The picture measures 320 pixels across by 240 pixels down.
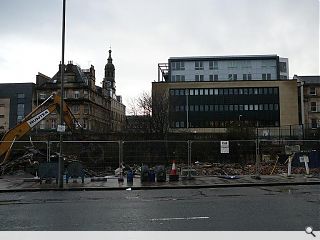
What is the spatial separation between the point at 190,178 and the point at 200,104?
65.5 meters

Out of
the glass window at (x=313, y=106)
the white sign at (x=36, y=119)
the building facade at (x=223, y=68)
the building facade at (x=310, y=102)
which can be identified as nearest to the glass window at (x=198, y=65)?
the building facade at (x=223, y=68)

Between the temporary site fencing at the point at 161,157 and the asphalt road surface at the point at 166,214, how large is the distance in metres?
A: 12.2

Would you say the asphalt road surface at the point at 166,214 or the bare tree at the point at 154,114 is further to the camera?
the bare tree at the point at 154,114

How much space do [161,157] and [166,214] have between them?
2103cm

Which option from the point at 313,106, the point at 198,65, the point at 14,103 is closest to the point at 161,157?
the point at 313,106

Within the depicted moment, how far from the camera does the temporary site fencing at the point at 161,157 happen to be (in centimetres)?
2769

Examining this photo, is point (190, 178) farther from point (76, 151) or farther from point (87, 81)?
point (87, 81)

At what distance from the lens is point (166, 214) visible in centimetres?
1070

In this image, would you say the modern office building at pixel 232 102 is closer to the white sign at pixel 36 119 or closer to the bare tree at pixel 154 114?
the bare tree at pixel 154 114

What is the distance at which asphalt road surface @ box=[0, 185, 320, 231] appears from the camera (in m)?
8.88

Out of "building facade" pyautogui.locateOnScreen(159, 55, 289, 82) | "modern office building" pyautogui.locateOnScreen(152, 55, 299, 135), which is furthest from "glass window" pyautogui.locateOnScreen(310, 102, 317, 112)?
"building facade" pyautogui.locateOnScreen(159, 55, 289, 82)

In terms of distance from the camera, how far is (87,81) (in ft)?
313
